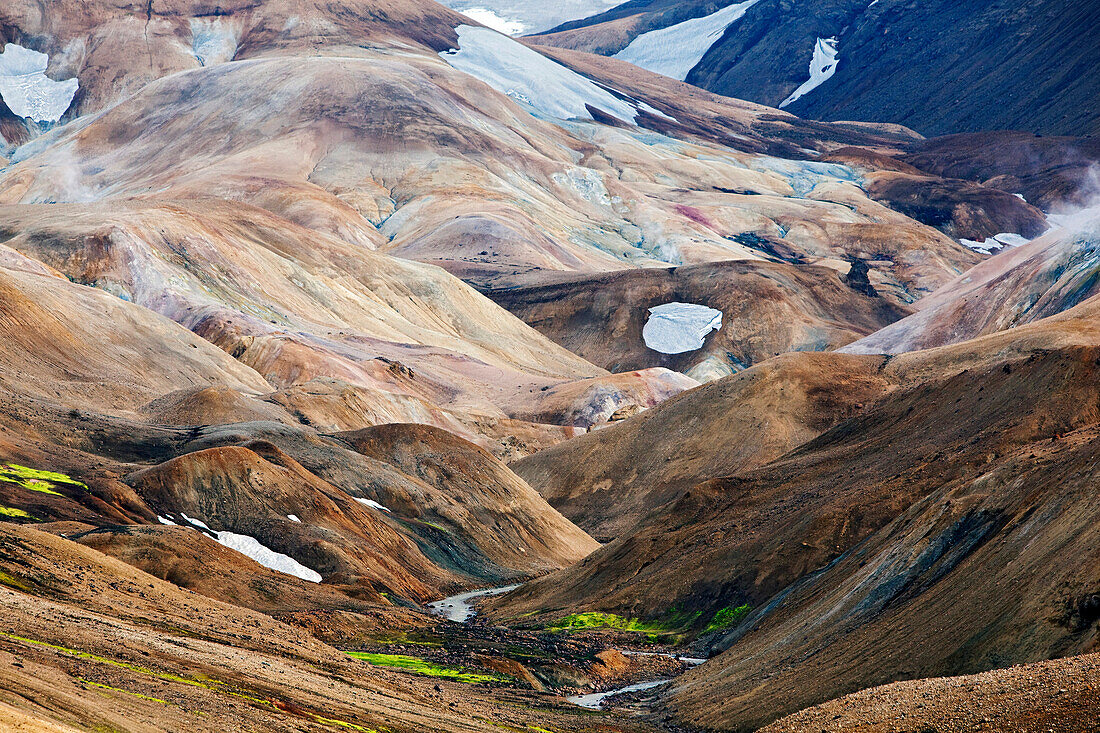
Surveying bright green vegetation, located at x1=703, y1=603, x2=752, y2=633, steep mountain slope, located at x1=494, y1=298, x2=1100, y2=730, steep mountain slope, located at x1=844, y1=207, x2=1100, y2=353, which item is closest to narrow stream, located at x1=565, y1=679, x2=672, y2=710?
steep mountain slope, located at x1=494, y1=298, x2=1100, y2=730

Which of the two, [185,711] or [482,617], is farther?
[482,617]

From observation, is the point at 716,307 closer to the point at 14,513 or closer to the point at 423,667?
the point at 14,513

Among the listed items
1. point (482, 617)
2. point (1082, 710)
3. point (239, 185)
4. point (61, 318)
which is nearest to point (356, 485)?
point (482, 617)

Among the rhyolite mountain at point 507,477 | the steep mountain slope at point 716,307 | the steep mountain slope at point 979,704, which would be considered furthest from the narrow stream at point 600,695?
the steep mountain slope at point 716,307

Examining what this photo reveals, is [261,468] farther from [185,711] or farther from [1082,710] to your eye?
[1082,710]

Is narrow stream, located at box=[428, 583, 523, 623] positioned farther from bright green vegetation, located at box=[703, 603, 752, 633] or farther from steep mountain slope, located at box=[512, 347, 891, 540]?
steep mountain slope, located at box=[512, 347, 891, 540]

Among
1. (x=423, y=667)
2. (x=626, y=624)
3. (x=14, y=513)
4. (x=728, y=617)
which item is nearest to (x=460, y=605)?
(x=626, y=624)

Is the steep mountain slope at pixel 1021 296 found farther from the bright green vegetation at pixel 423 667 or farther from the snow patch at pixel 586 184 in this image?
the snow patch at pixel 586 184
